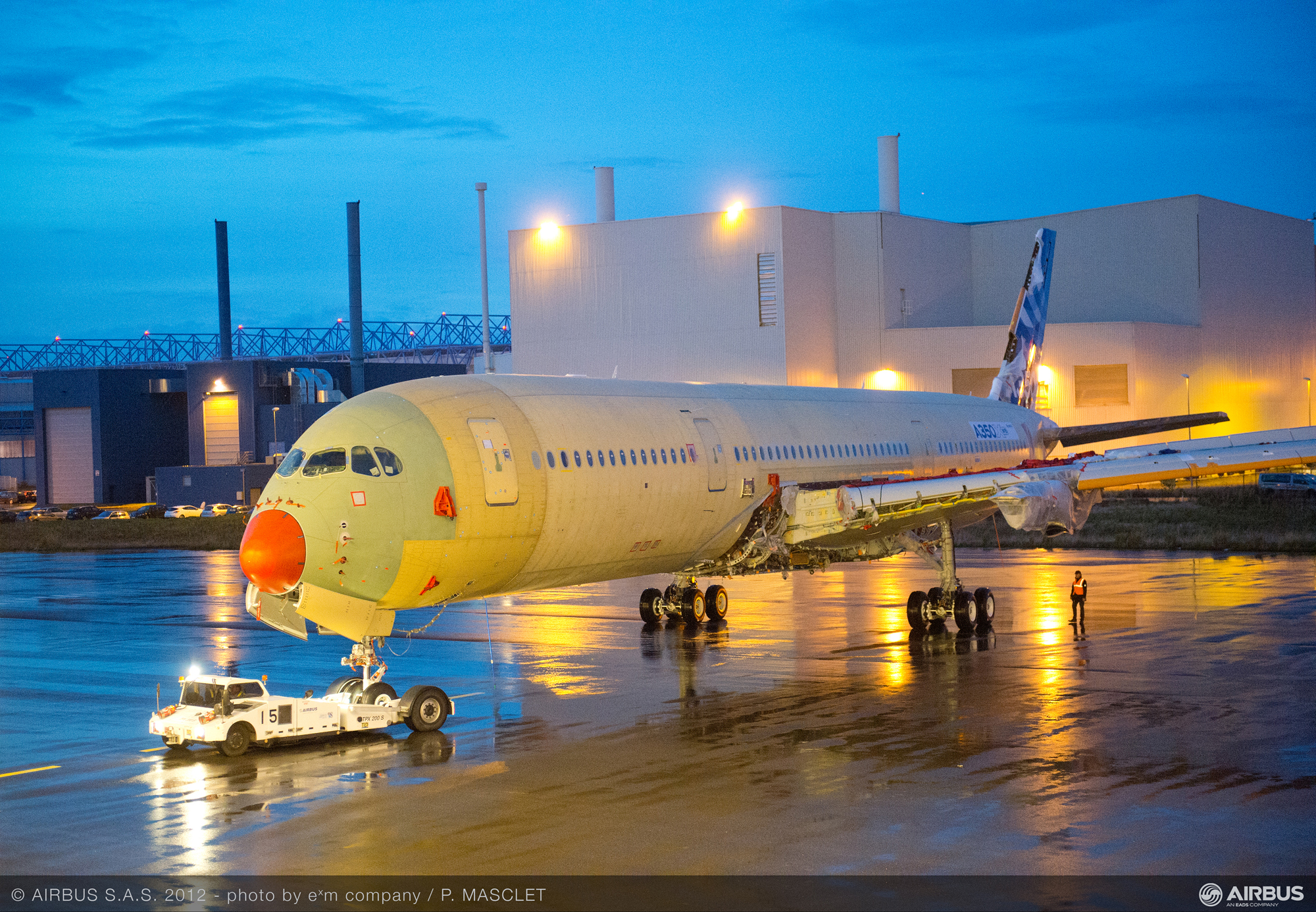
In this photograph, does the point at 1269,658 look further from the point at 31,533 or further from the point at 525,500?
the point at 31,533

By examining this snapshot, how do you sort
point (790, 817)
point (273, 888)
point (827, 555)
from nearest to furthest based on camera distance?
point (273, 888), point (790, 817), point (827, 555)

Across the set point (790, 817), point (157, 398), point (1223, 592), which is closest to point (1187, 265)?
point (1223, 592)

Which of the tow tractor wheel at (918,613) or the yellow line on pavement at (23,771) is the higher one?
the tow tractor wheel at (918,613)

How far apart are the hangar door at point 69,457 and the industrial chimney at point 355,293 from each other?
81.6 feet

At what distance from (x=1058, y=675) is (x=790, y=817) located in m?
10.9

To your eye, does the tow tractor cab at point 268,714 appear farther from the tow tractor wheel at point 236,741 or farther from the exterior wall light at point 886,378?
the exterior wall light at point 886,378

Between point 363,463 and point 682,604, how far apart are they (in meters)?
13.9

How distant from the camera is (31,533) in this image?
82812 mm

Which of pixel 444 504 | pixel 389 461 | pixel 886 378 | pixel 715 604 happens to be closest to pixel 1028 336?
pixel 715 604

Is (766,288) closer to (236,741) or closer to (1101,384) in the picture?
(1101,384)

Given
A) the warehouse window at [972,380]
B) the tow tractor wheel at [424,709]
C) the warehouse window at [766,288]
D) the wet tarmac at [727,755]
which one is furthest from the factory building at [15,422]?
the tow tractor wheel at [424,709]

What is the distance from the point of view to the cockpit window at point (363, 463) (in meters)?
20.1

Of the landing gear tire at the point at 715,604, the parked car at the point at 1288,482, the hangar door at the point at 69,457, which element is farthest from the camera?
the hangar door at the point at 69,457

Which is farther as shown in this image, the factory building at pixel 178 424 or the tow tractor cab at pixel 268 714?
the factory building at pixel 178 424
